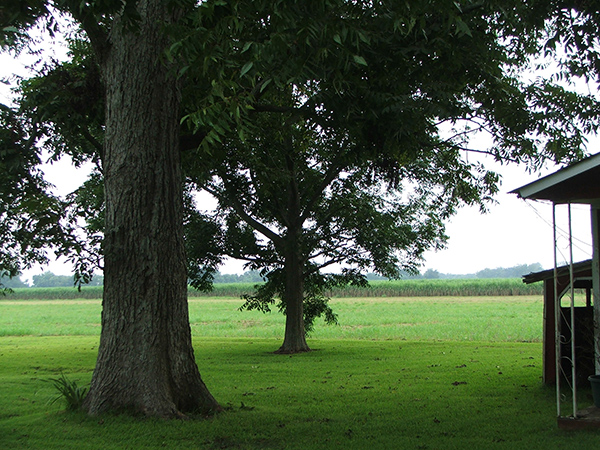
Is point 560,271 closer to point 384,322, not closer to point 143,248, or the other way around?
point 143,248

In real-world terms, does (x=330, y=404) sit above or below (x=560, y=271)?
below

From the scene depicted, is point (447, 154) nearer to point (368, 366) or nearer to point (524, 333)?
point (368, 366)

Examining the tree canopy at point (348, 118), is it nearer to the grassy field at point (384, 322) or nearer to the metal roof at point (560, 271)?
the metal roof at point (560, 271)

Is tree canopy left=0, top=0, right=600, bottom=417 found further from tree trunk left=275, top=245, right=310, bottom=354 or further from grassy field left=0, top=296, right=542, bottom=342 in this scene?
grassy field left=0, top=296, right=542, bottom=342

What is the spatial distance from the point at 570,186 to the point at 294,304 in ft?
50.0

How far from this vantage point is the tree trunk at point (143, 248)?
8.55m

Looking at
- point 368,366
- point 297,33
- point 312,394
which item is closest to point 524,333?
point 368,366

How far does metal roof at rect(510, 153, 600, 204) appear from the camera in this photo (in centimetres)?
739

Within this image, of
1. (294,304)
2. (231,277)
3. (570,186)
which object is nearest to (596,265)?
(570,186)

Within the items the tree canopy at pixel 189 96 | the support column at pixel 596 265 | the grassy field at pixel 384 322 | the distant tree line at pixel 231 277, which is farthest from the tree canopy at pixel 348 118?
the distant tree line at pixel 231 277

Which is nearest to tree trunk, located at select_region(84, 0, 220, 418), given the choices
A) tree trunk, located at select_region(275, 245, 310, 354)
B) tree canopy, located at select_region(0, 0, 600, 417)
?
tree canopy, located at select_region(0, 0, 600, 417)

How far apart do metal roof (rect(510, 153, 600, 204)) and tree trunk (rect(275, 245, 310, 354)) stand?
14.3 meters

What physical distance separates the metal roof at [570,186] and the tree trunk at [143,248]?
17.2 ft

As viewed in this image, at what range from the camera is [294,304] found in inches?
875
